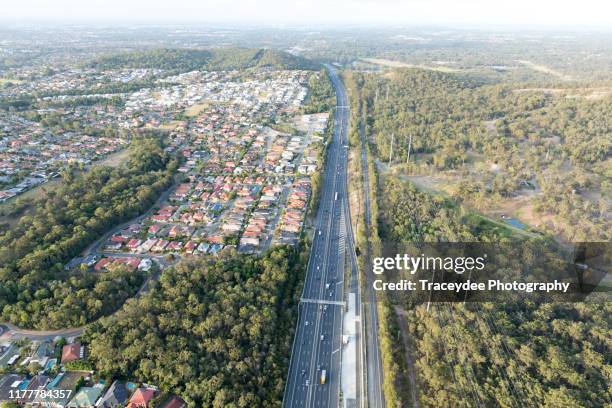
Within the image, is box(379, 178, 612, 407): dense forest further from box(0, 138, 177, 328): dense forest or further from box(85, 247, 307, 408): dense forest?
box(0, 138, 177, 328): dense forest

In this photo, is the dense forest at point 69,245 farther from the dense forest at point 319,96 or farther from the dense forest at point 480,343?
the dense forest at point 319,96

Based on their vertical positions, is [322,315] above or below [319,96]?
below

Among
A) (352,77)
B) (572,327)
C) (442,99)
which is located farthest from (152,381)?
(352,77)

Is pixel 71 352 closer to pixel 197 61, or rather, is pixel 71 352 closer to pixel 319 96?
pixel 319 96

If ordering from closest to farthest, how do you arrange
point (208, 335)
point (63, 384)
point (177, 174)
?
1. point (63, 384)
2. point (208, 335)
3. point (177, 174)

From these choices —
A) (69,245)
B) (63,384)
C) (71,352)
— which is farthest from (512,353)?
(69,245)

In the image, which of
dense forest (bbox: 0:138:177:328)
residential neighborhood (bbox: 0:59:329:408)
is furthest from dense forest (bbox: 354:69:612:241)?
dense forest (bbox: 0:138:177:328)
